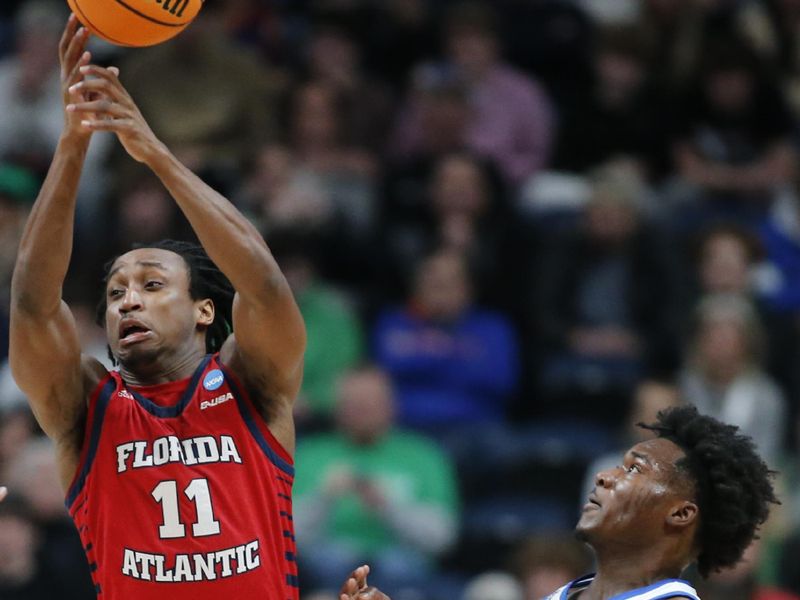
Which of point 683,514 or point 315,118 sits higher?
point 315,118

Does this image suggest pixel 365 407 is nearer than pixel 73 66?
No

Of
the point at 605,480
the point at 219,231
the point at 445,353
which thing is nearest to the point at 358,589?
the point at 605,480

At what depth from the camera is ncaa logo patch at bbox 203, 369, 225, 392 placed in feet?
18.5

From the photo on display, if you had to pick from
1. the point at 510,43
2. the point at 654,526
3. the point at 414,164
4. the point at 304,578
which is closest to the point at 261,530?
the point at 654,526

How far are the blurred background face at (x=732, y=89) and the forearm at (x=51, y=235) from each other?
7.29 m

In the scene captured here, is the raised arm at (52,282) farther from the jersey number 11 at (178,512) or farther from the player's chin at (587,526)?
the player's chin at (587,526)

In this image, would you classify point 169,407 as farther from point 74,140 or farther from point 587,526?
point 587,526

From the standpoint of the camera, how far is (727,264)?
34.2 ft

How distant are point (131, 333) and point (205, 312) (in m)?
0.38

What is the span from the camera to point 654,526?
18.8 ft

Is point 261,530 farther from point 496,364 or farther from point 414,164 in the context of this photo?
point 414,164

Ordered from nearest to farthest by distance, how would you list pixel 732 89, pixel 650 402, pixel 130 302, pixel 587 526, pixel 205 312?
pixel 130 302 < pixel 587 526 < pixel 205 312 < pixel 650 402 < pixel 732 89

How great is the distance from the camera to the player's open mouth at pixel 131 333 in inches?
217

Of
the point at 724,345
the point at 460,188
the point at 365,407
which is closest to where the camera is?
the point at 365,407
